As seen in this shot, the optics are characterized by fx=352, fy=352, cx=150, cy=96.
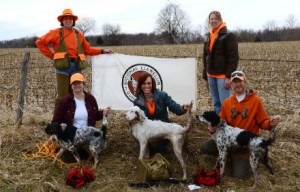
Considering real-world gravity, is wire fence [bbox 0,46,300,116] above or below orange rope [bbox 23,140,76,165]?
above

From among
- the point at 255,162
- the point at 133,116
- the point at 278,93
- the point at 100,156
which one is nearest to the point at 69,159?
the point at 100,156

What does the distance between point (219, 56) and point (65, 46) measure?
2568 millimetres

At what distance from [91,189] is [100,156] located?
1.12 meters

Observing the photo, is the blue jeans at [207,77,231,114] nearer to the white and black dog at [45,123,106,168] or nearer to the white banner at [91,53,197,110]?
the white banner at [91,53,197,110]

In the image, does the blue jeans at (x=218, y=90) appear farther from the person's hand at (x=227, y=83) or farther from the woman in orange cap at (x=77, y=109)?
the woman in orange cap at (x=77, y=109)

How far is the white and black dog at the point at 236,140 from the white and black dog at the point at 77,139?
1.62 meters

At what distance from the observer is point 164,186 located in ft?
15.1

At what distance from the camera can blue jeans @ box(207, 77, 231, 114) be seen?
577 centimetres

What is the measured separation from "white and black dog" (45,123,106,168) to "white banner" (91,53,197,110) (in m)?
1.61

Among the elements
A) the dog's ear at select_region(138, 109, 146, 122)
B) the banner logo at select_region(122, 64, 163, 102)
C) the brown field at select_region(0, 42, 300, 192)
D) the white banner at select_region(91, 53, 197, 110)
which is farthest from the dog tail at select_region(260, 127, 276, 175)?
the banner logo at select_region(122, 64, 163, 102)

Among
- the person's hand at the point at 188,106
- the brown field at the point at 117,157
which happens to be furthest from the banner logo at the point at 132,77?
the person's hand at the point at 188,106

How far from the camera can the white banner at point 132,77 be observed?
262 inches

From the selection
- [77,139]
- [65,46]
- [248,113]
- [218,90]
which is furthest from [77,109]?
[248,113]

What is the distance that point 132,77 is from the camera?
679 centimetres
